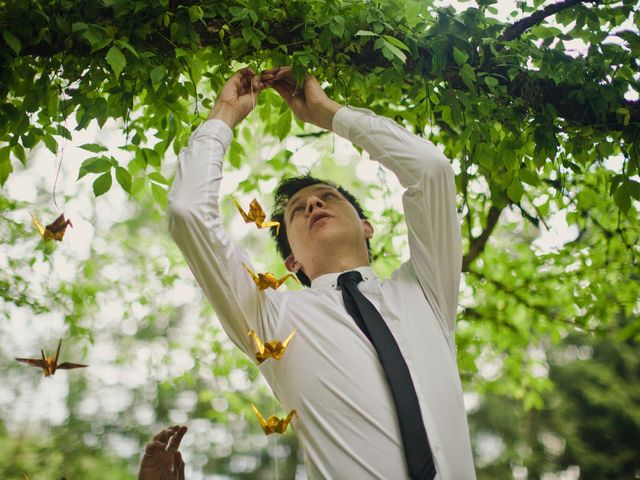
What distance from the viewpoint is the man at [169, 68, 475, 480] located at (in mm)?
1635

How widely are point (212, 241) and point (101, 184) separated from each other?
0.46 meters

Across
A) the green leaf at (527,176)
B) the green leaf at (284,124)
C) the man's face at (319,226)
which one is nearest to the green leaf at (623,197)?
the green leaf at (527,176)

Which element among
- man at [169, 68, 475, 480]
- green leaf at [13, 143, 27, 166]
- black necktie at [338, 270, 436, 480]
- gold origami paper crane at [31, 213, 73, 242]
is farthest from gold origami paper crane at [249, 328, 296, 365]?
green leaf at [13, 143, 27, 166]

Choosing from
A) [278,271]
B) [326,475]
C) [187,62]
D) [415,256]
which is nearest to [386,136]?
[415,256]

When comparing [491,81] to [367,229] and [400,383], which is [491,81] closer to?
[367,229]

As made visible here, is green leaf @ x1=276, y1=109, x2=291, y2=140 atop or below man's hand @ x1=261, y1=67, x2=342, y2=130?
below

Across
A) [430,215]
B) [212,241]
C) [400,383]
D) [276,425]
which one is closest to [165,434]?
[276,425]

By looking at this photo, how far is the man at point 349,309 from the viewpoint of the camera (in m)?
1.63

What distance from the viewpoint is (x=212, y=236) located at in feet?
5.81

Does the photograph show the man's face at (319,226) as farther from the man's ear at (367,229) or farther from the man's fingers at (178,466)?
the man's fingers at (178,466)

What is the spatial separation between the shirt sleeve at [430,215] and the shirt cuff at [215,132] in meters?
0.49

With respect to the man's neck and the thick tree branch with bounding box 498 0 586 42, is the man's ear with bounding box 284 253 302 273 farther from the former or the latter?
the thick tree branch with bounding box 498 0 586 42

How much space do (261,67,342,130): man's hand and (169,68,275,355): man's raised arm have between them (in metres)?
0.24

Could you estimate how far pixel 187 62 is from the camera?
2027 millimetres
